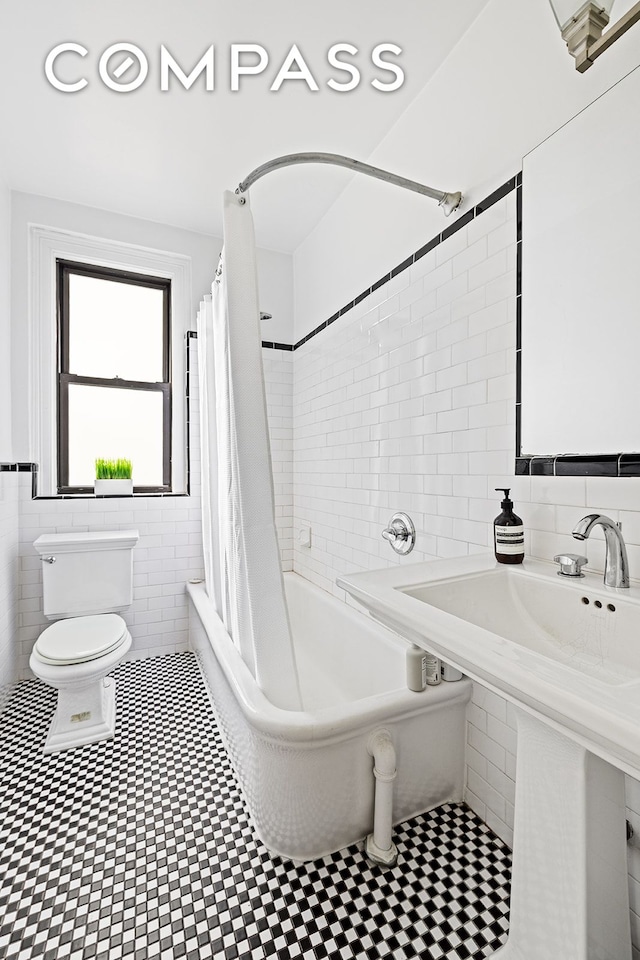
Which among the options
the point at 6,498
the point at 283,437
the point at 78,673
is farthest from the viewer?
the point at 283,437

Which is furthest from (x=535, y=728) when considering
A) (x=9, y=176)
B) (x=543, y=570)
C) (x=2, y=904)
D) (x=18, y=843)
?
(x=9, y=176)

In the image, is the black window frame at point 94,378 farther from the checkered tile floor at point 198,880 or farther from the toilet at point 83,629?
the checkered tile floor at point 198,880

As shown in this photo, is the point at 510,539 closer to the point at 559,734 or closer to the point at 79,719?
the point at 559,734

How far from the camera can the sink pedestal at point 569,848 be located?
31.3 inches

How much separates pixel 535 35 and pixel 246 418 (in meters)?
1.38

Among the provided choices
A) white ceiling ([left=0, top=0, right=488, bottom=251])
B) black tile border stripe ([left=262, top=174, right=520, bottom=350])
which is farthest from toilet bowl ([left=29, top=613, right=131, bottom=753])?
white ceiling ([left=0, top=0, right=488, bottom=251])

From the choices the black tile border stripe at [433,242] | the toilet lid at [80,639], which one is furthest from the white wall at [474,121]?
the toilet lid at [80,639]

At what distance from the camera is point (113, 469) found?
8.79 feet

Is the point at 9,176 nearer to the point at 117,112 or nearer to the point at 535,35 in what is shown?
the point at 117,112

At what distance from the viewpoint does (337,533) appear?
2.52 metres

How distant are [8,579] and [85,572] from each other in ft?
1.15

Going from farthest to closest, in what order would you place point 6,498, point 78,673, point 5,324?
1. point 5,324
2. point 6,498
3. point 78,673

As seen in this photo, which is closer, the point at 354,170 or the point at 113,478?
the point at 354,170

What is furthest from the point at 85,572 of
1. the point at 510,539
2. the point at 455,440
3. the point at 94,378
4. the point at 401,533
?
the point at 510,539
